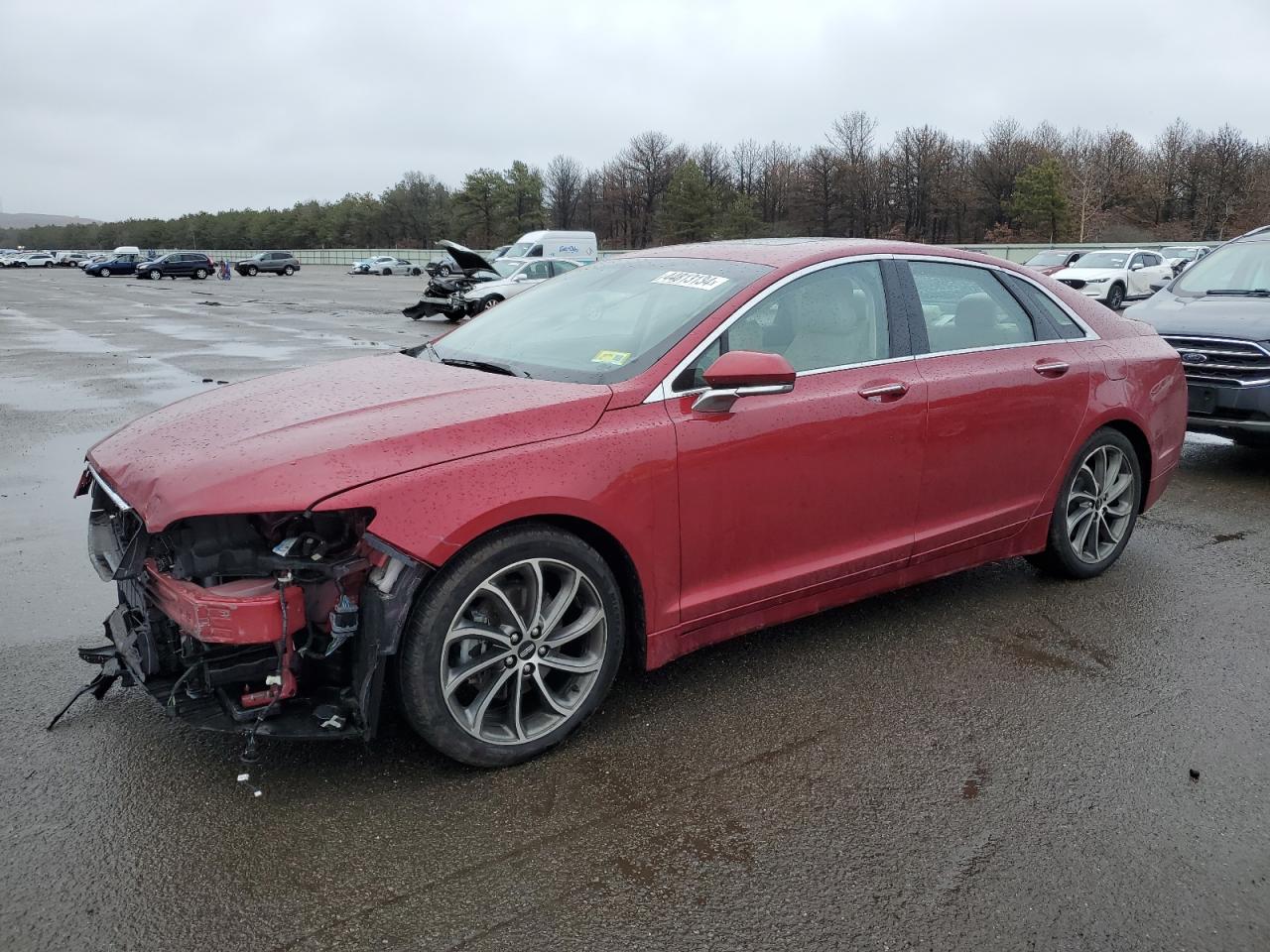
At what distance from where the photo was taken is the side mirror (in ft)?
10.8

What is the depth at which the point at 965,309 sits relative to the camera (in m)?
4.36

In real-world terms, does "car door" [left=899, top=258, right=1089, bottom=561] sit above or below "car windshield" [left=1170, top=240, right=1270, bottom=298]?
below

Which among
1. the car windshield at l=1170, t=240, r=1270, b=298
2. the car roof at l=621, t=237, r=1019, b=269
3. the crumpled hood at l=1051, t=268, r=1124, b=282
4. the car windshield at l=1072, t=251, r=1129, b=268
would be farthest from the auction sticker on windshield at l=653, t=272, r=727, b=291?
the car windshield at l=1072, t=251, r=1129, b=268

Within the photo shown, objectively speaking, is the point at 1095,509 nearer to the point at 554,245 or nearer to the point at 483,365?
the point at 483,365

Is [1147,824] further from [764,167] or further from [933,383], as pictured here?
[764,167]

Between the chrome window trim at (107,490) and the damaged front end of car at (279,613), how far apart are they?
0.04 meters

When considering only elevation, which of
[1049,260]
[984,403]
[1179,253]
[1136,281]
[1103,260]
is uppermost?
[1179,253]

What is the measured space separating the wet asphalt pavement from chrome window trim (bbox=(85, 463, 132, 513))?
82cm

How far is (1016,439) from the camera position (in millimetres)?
4344

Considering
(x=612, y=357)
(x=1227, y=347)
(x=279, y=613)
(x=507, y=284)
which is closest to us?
(x=279, y=613)

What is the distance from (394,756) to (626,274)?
2.21 meters

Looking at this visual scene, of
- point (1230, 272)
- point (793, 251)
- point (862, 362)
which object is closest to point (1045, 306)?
point (862, 362)

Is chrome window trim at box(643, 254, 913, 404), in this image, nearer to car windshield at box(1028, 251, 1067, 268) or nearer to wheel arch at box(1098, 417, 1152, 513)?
wheel arch at box(1098, 417, 1152, 513)

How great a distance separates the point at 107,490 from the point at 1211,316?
755 cm
